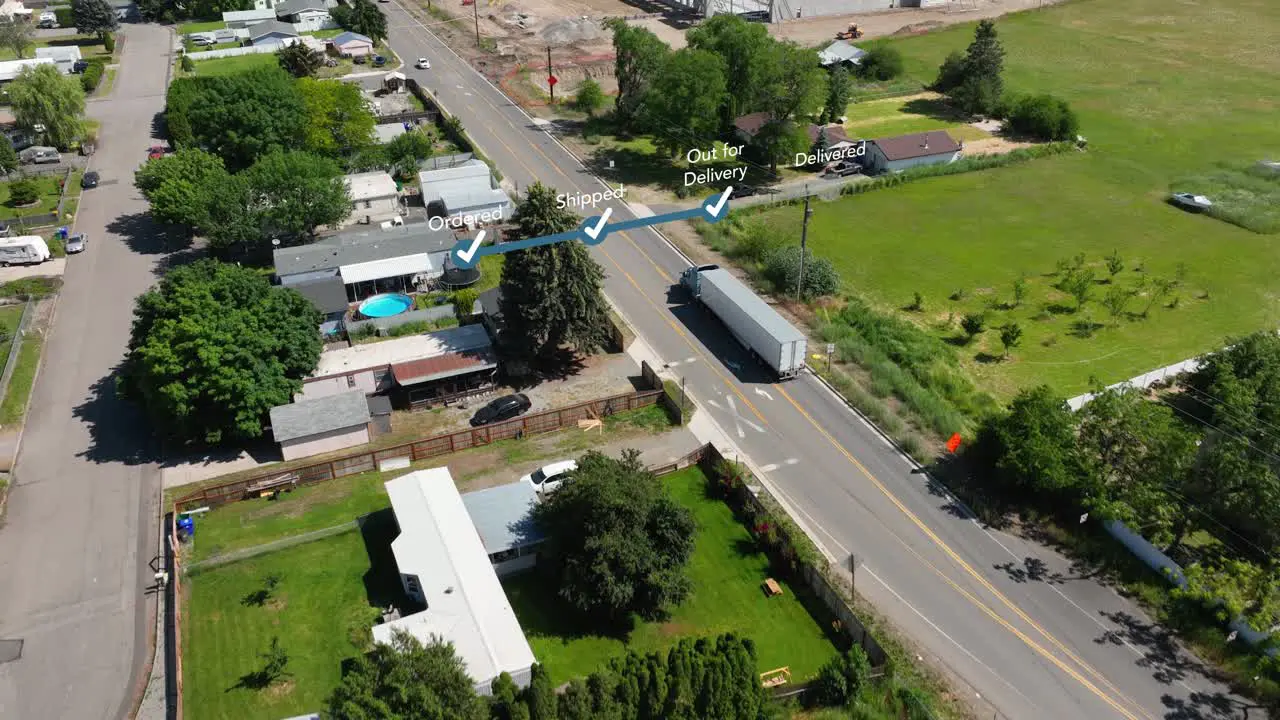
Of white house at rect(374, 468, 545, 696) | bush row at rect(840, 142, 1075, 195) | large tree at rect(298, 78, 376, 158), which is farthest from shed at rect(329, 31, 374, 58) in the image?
white house at rect(374, 468, 545, 696)

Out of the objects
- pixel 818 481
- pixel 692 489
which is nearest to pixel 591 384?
pixel 692 489

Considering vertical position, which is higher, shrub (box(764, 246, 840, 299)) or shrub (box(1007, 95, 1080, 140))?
shrub (box(1007, 95, 1080, 140))

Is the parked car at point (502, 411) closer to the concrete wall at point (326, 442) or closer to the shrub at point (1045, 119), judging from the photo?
the concrete wall at point (326, 442)

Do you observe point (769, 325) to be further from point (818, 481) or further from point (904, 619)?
point (904, 619)

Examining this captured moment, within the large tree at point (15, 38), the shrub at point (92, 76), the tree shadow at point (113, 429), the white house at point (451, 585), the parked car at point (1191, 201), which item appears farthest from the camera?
the large tree at point (15, 38)

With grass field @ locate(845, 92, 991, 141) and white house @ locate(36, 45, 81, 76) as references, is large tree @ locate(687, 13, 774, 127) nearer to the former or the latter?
grass field @ locate(845, 92, 991, 141)

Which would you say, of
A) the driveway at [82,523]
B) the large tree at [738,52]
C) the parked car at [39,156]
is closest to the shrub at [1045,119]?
the large tree at [738,52]
